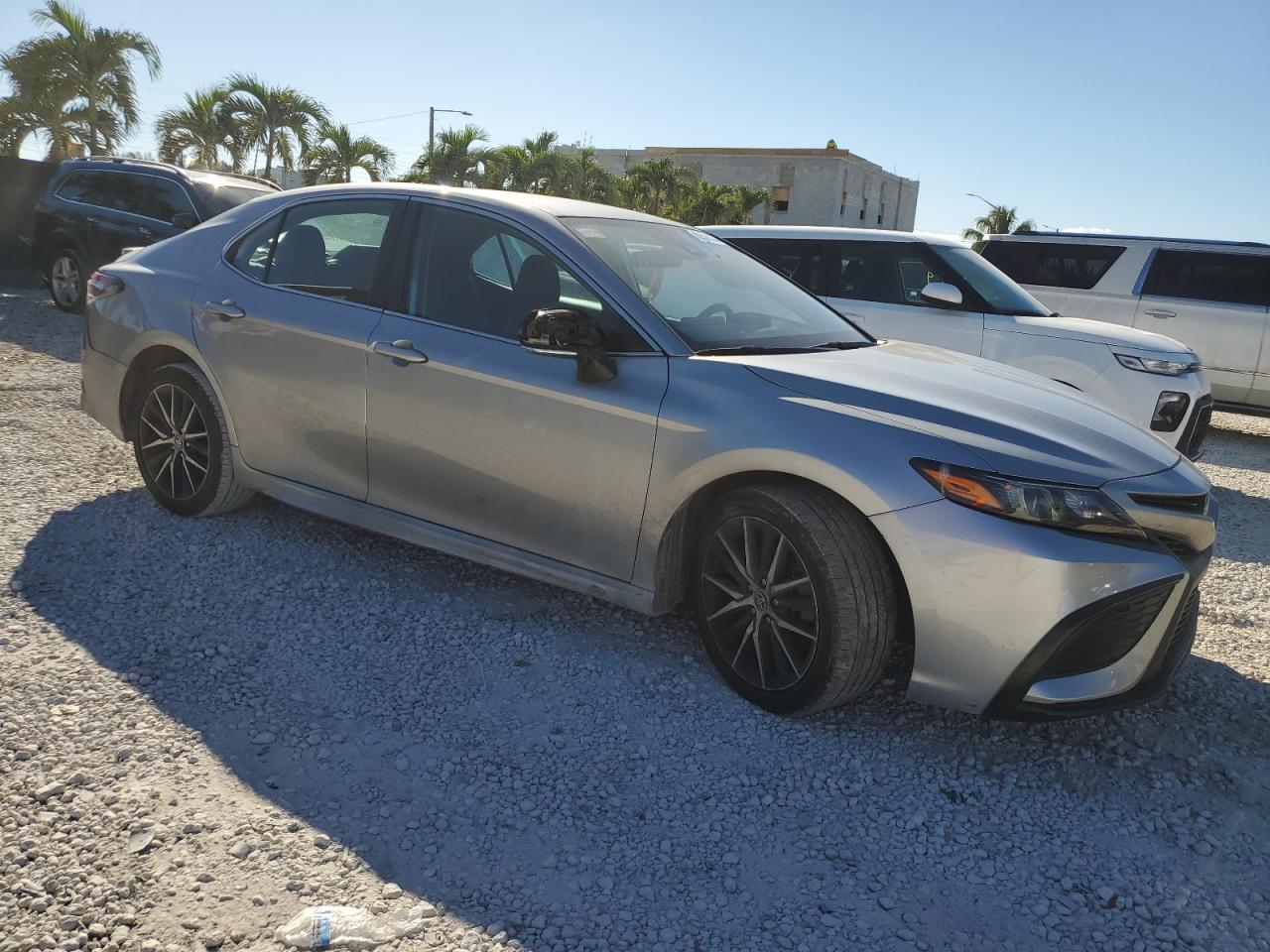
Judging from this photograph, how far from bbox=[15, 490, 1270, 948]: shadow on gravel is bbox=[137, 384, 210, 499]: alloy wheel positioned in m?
0.43

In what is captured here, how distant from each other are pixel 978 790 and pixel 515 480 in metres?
1.84

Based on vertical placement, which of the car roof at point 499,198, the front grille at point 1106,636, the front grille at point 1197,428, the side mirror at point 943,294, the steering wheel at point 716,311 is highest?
the car roof at point 499,198

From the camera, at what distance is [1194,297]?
9.53m

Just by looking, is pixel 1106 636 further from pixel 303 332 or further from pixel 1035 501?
pixel 303 332

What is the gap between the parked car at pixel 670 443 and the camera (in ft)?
9.53

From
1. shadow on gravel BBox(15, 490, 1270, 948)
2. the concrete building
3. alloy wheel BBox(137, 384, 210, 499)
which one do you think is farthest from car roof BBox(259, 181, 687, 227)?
the concrete building

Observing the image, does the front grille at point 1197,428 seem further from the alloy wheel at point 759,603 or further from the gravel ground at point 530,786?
the alloy wheel at point 759,603

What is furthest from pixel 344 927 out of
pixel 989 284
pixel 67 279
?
pixel 67 279

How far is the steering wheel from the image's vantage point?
12.1ft

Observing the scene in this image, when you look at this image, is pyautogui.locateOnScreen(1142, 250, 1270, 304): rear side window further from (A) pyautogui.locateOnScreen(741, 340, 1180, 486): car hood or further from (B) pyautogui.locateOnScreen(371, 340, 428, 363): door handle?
(B) pyautogui.locateOnScreen(371, 340, 428, 363): door handle

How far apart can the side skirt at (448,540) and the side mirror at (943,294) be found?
415cm

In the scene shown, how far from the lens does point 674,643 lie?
388 cm

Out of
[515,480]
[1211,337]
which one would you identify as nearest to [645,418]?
[515,480]

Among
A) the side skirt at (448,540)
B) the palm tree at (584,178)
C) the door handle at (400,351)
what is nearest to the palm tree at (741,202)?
the palm tree at (584,178)
